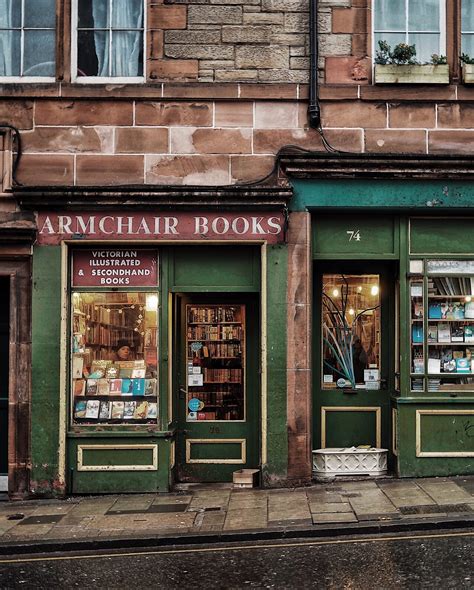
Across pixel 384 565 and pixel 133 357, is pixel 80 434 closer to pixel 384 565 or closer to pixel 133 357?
pixel 133 357

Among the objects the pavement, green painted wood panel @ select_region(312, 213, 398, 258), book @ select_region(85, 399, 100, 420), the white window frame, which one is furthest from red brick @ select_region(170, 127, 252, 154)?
the pavement

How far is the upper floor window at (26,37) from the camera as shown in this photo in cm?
1200

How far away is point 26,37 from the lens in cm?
1205

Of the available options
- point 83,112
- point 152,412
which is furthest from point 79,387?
point 83,112

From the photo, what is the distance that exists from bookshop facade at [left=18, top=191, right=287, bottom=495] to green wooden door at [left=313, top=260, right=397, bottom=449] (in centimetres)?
98

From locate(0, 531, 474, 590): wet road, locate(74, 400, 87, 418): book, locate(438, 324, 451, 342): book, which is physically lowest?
locate(0, 531, 474, 590): wet road

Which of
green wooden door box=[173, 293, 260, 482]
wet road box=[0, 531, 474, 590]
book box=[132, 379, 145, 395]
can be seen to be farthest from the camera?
green wooden door box=[173, 293, 260, 482]

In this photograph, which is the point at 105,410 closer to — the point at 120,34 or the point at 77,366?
the point at 77,366

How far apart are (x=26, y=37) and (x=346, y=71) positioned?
4.55m

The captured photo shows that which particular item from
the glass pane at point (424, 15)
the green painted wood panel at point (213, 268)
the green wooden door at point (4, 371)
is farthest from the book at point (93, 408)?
the glass pane at point (424, 15)

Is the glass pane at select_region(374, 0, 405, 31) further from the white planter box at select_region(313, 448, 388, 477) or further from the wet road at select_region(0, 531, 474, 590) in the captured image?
the wet road at select_region(0, 531, 474, 590)

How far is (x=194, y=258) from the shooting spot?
11836mm

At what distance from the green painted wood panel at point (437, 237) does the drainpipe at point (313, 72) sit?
6.46 ft

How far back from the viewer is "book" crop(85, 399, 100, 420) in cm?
1172
